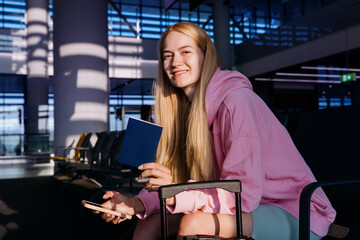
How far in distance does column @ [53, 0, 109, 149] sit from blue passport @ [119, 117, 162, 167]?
25.6ft

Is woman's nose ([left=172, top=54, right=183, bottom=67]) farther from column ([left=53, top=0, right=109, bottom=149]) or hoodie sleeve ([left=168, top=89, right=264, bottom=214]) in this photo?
column ([left=53, top=0, right=109, bottom=149])

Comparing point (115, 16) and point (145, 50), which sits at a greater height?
point (115, 16)

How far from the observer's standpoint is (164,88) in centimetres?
156

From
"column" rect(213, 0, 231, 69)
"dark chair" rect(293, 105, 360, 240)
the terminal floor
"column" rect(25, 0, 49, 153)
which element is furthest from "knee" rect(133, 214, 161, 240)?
"column" rect(25, 0, 49, 153)

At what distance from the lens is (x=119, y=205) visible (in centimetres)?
126

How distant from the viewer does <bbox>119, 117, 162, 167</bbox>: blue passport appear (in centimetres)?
114

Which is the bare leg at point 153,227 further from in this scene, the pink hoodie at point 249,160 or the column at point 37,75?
the column at point 37,75

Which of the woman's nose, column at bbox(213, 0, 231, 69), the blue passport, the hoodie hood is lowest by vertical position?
the blue passport

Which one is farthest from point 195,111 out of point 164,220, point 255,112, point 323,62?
point 323,62

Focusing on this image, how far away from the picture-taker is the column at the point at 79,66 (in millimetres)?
8664

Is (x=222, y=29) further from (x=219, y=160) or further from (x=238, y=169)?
(x=238, y=169)

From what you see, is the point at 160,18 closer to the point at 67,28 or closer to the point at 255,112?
the point at 67,28

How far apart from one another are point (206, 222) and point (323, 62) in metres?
11.6

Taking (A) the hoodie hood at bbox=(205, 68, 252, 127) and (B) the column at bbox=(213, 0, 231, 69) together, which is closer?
(A) the hoodie hood at bbox=(205, 68, 252, 127)
